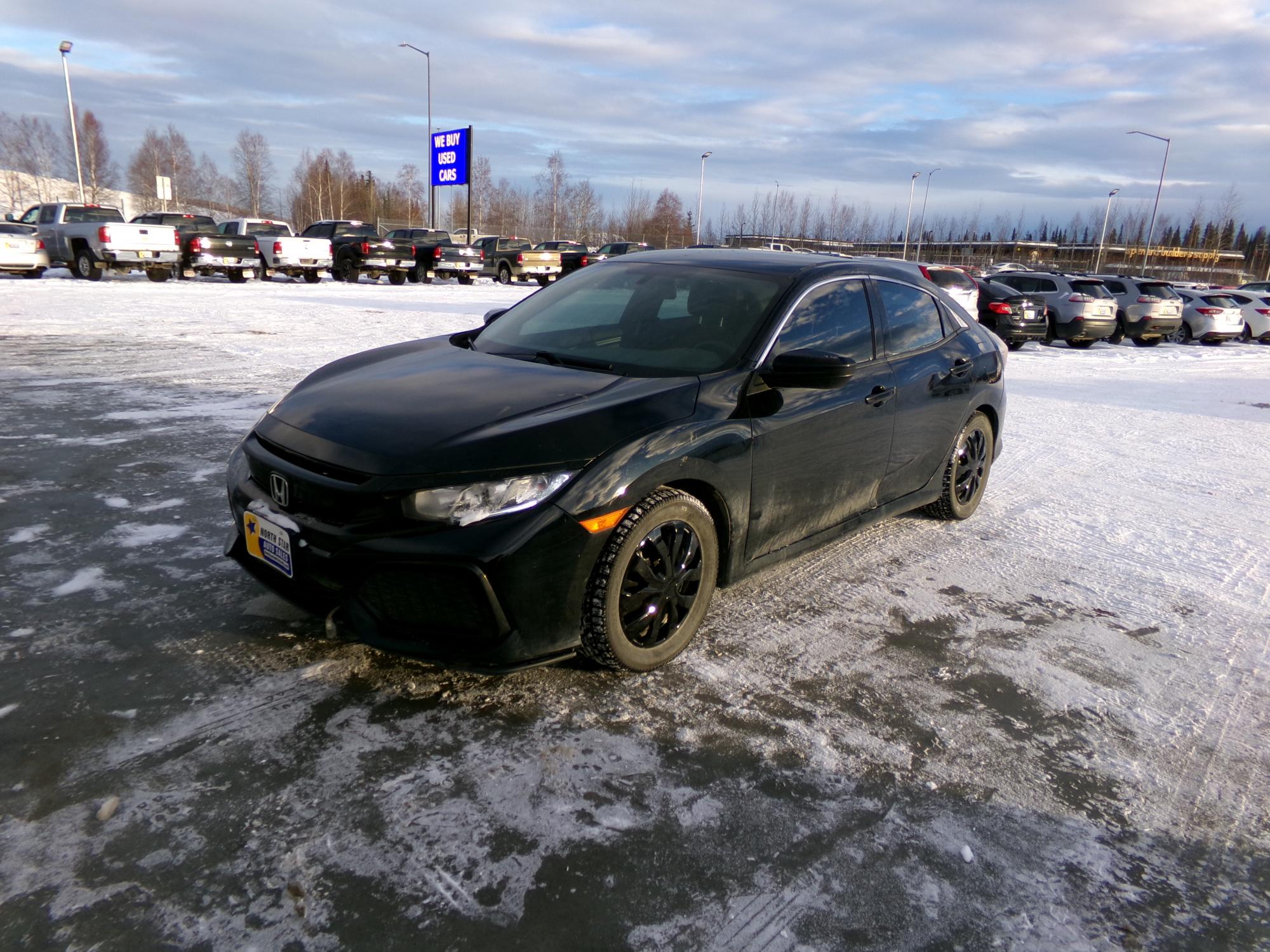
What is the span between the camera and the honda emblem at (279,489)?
3.09m

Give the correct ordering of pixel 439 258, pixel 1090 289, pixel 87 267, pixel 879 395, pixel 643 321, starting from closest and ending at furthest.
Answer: pixel 643 321 < pixel 879 395 < pixel 1090 289 < pixel 87 267 < pixel 439 258

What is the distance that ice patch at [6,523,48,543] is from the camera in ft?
13.9

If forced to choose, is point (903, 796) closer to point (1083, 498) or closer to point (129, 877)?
point (129, 877)

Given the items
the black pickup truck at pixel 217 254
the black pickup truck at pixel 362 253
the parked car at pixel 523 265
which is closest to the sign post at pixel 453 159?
the parked car at pixel 523 265

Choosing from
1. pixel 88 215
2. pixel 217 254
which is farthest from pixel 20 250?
pixel 217 254

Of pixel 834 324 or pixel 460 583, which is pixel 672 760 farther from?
pixel 834 324

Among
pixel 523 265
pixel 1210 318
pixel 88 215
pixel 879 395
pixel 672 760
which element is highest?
pixel 88 215

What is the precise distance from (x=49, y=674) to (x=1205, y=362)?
757 inches

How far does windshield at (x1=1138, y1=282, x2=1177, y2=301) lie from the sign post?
2858cm

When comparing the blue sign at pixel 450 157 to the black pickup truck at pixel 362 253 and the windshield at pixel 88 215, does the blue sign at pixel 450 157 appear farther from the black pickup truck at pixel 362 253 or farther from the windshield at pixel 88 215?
the windshield at pixel 88 215

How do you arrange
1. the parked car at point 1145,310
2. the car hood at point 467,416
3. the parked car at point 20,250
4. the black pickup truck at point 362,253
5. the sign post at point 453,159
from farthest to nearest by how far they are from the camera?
1. the sign post at point 453,159
2. the black pickup truck at point 362,253
3. the parked car at point 20,250
4. the parked car at point 1145,310
5. the car hood at point 467,416

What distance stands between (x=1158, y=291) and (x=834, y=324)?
65.9ft

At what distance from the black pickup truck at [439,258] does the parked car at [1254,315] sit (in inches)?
891

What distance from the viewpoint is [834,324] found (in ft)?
13.6
